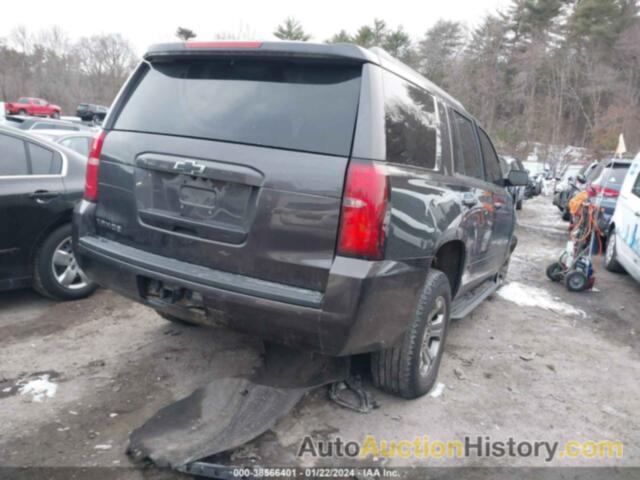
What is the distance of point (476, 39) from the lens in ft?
119

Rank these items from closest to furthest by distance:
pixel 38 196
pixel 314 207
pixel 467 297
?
pixel 314 207 → pixel 38 196 → pixel 467 297

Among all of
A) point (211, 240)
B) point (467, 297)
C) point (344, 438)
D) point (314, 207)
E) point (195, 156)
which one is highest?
point (195, 156)

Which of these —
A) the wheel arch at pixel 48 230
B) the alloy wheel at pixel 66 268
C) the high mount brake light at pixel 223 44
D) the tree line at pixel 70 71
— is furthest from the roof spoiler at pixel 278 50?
the tree line at pixel 70 71

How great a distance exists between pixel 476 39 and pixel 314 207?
38959 millimetres

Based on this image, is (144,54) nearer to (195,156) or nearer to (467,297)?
(195,156)

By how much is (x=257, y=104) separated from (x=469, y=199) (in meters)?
1.74

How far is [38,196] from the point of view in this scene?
414 centimetres

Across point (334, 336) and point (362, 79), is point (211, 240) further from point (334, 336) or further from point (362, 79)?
point (362, 79)

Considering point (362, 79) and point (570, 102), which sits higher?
point (570, 102)

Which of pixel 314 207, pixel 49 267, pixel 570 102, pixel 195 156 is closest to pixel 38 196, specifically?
pixel 49 267

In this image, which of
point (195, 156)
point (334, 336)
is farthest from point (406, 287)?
point (195, 156)

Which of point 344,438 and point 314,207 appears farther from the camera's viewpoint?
point 344,438

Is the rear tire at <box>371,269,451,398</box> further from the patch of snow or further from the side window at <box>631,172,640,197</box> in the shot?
the side window at <box>631,172,640,197</box>

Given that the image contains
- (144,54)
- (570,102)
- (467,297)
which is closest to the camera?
(144,54)
